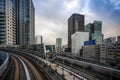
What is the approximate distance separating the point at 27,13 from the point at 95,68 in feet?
336

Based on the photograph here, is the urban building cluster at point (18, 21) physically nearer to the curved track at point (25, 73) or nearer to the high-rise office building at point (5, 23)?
the high-rise office building at point (5, 23)

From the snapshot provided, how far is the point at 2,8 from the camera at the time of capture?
90938 millimetres

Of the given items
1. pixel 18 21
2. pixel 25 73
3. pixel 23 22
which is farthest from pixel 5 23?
pixel 25 73

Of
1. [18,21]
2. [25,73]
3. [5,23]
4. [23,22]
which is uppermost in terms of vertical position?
[18,21]

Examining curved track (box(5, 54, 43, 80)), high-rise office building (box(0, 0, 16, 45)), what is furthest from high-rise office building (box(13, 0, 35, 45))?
curved track (box(5, 54, 43, 80))

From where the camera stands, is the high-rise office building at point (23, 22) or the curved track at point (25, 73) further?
the high-rise office building at point (23, 22)

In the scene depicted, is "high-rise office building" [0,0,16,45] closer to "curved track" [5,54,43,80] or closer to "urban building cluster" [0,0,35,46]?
"urban building cluster" [0,0,35,46]

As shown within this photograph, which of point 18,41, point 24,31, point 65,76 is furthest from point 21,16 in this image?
point 65,76

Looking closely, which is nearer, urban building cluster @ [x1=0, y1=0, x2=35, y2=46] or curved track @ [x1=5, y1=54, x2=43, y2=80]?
curved track @ [x1=5, y1=54, x2=43, y2=80]

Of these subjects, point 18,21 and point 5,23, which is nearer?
point 5,23

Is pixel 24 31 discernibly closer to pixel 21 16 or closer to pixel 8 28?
pixel 21 16

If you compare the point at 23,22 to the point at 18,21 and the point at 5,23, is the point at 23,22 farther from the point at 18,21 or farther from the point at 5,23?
the point at 5,23

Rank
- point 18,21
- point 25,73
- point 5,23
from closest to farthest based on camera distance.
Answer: point 25,73
point 5,23
point 18,21

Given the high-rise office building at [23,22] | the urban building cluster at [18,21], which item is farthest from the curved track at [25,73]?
the high-rise office building at [23,22]
